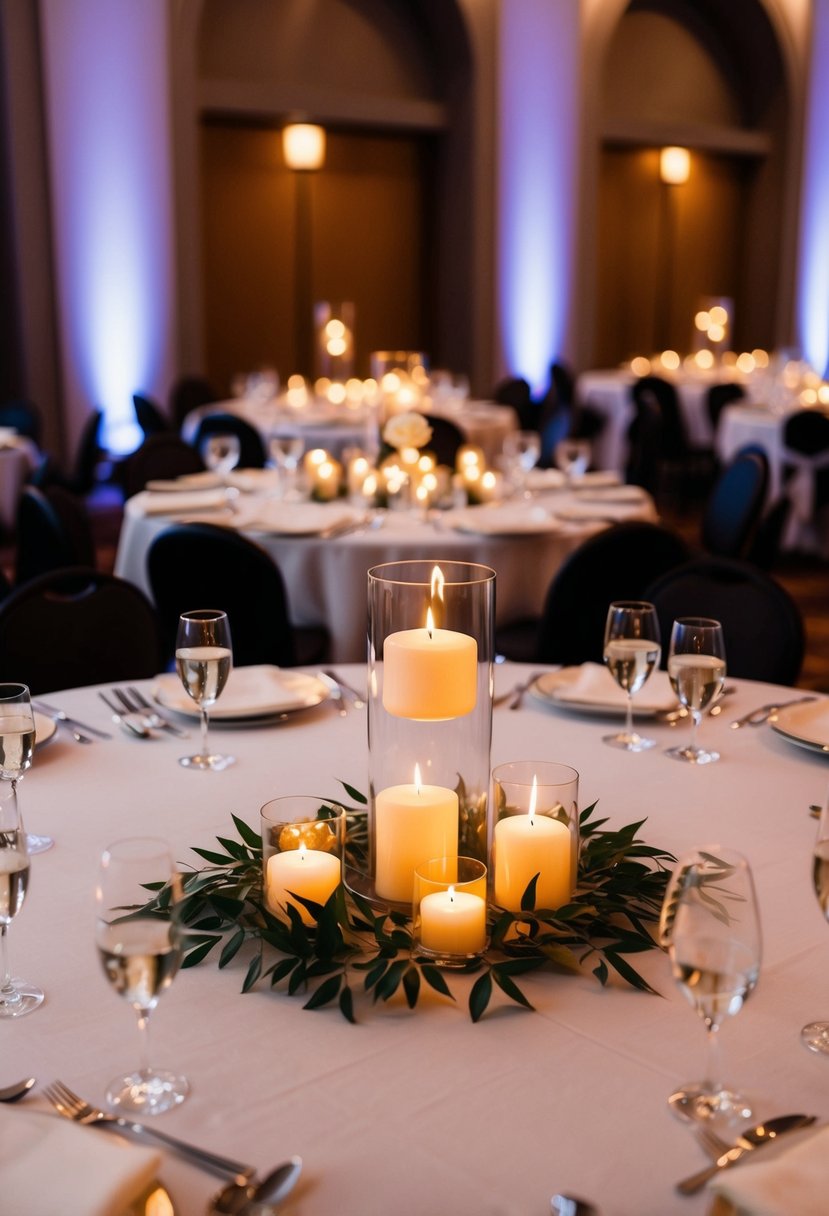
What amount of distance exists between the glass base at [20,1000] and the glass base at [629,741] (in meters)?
0.99

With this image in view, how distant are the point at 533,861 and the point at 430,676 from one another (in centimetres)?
21

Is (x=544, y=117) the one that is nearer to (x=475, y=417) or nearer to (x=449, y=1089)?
(x=475, y=417)

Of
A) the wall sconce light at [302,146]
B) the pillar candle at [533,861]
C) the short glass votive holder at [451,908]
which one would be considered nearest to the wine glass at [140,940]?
the short glass votive holder at [451,908]

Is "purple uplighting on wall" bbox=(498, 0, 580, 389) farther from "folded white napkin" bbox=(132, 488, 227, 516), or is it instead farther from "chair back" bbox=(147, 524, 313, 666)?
"chair back" bbox=(147, 524, 313, 666)

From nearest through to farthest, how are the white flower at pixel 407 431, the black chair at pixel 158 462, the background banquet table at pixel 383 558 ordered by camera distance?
the background banquet table at pixel 383 558, the white flower at pixel 407 431, the black chair at pixel 158 462

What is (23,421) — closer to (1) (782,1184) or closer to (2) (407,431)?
(2) (407,431)

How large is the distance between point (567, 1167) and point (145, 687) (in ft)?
4.52

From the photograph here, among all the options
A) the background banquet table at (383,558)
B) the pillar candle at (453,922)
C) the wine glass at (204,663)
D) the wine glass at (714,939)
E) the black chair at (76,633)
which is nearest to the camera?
the wine glass at (714,939)

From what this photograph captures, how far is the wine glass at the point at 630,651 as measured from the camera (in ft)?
6.21

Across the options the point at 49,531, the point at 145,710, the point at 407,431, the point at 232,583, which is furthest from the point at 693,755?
the point at 49,531

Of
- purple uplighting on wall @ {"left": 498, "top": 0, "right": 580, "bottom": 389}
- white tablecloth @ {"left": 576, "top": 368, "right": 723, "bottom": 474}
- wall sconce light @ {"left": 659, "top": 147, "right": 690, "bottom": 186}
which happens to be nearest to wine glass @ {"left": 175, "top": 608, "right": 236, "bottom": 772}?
white tablecloth @ {"left": 576, "top": 368, "right": 723, "bottom": 474}

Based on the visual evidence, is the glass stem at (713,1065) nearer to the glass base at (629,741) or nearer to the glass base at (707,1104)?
the glass base at (707,1104)

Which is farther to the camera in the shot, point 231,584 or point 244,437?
point 244,437

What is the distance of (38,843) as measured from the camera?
1557 mm
